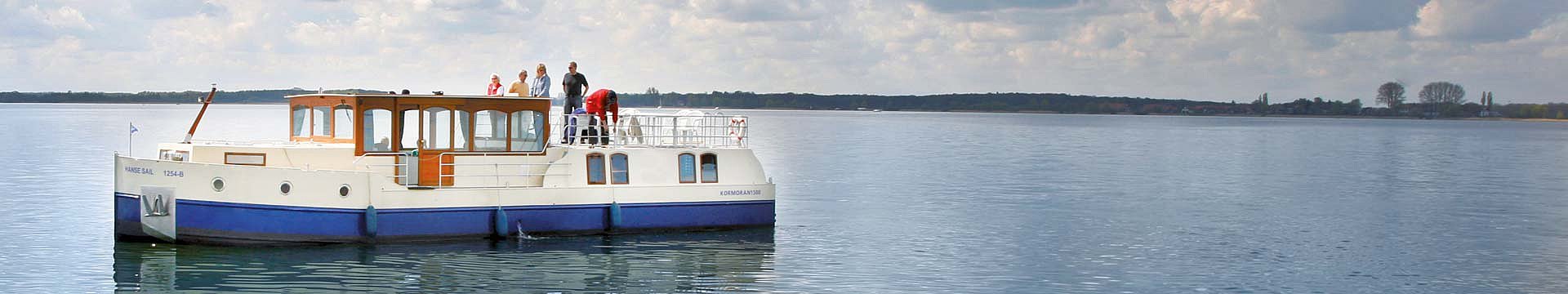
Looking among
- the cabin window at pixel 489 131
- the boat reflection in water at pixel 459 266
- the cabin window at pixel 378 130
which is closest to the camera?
the boat reflection in water at pixel 459 266

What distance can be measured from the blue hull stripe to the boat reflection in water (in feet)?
1.03

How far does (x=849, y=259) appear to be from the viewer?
25.2m

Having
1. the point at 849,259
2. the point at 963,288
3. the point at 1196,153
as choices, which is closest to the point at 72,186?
the point at 849,259

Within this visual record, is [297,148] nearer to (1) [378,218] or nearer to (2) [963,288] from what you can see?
(1) [378,218]

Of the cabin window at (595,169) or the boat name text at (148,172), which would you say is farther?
the cabin window at (595,169)

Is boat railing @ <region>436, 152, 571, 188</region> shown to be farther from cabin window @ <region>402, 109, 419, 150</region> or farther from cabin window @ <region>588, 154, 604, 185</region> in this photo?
cabin window @ <region>402, 109, 419, 150</region>

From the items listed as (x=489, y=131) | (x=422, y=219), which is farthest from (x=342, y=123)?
(x=489, y=131)

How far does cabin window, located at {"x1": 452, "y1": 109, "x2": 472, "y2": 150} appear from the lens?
25.4 metres

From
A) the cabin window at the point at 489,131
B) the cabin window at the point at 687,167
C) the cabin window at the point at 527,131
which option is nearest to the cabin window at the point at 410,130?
the cabin window at the point at 489,131

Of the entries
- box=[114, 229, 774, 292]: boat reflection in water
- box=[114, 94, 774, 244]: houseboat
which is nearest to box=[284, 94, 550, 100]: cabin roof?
box=[114, 94, 774, 244]: houseboat

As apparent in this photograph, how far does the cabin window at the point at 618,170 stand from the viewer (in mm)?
26141

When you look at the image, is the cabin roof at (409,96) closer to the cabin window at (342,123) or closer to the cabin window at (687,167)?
the cabin window at (342,123)

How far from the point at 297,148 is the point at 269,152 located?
48cm

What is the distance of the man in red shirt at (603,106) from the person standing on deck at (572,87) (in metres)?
0.27
